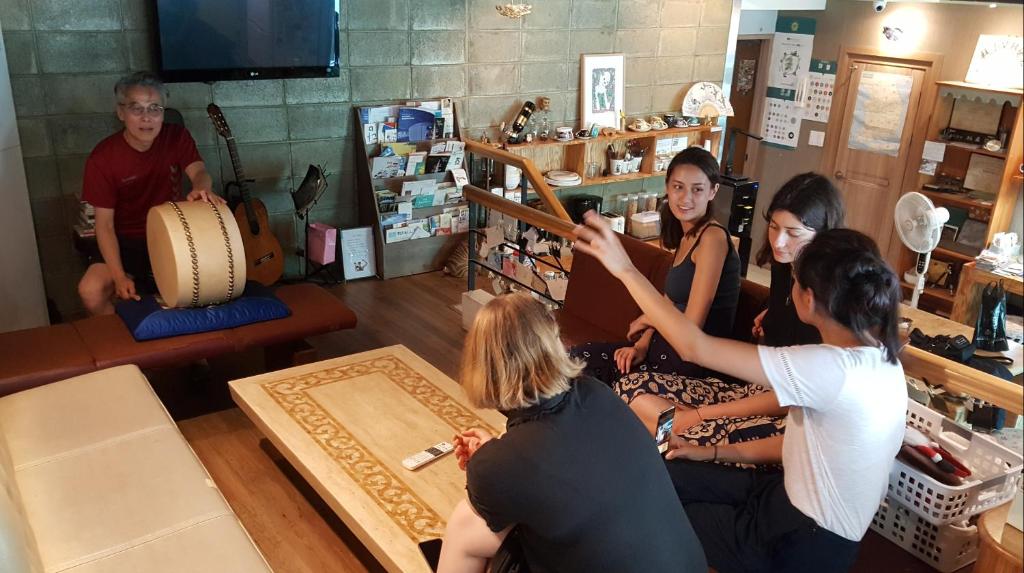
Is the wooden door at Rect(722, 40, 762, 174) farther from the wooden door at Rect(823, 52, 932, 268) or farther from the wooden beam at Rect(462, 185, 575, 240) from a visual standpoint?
the wooden beam at Rect(462, 185, 575, 240)

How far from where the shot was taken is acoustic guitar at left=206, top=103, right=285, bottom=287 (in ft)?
15.5

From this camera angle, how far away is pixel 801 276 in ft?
6.24

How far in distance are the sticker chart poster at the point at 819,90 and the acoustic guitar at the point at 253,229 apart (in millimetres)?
3946

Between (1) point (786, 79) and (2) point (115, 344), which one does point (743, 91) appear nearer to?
(1) point (786, 79)

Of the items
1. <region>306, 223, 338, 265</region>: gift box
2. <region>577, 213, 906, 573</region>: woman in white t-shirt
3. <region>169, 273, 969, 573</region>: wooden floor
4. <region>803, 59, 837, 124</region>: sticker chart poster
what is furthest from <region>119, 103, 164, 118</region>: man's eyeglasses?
<region>803, 59, 837, 124</region>: sticker chart poster

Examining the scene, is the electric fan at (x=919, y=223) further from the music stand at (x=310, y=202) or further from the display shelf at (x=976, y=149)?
the music stand at (x=310, y=202)

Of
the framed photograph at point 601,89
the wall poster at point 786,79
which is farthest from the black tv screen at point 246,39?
the wall poster at point 786,79

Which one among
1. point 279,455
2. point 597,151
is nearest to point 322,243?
point 279,455

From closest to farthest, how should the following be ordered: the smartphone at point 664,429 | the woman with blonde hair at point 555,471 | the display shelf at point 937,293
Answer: the woman with blonde hair at point 555,471 → the smartphone at point 664,429 → the display shelf at point 937,293

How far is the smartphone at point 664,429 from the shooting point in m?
2.35

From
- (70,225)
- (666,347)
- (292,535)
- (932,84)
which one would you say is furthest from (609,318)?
(70,225)

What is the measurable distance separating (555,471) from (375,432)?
1411 millimetres

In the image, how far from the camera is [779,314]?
100 inches

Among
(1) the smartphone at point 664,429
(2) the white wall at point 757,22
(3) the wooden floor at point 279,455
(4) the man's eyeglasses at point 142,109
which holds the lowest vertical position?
(3) the wooden floor at point 279,455
